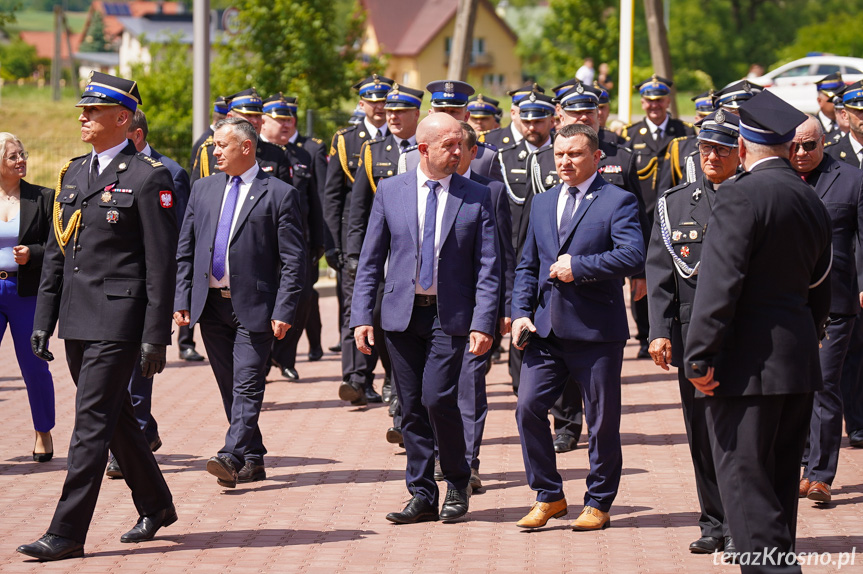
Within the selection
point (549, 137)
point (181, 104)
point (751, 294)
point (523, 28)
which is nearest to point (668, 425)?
point (549, 137)

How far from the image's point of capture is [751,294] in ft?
17.2

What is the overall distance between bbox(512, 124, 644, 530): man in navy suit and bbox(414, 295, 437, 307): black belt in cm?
46

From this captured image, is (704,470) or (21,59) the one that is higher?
(21,59)

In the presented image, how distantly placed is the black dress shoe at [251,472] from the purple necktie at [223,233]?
120cm

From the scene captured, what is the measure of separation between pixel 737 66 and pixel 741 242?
76.6 metres

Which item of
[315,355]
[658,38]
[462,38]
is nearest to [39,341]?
[315,355]

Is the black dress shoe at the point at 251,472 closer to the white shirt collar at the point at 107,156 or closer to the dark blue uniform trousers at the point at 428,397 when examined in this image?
the dark blue uniform trousers at the point at 428,397

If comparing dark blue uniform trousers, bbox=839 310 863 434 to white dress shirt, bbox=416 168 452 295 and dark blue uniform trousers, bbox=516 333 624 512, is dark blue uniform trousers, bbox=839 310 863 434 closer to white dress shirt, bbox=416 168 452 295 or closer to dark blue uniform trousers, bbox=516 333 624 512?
dark blue uniform trousers, bbox=516 333 624 512

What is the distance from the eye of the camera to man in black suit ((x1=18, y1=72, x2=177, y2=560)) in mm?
6301

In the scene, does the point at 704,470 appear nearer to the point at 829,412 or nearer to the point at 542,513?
the point at 542,513

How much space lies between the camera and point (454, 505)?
279 inches

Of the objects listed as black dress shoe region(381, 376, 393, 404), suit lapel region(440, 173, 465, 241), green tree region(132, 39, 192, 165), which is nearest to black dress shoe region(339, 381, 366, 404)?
black dress shoe region(381, 376, 393, 404)

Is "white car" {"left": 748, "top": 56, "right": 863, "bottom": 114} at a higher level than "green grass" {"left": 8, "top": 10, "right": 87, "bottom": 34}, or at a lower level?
lower

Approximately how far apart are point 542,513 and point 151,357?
2.25 m
